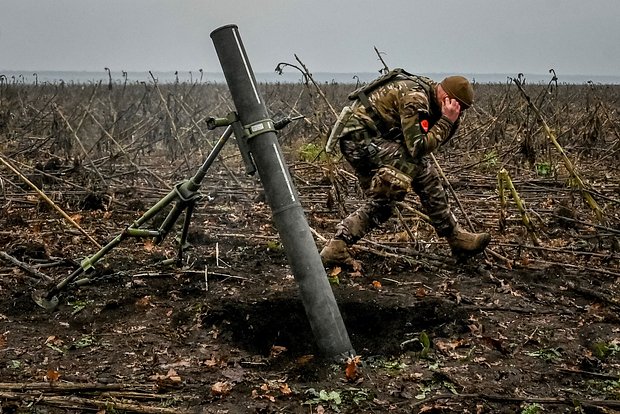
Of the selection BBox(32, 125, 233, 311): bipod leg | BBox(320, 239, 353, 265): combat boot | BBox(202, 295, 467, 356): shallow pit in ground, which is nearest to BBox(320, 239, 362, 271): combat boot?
BBox(320, 239, 353, 265): combat boot

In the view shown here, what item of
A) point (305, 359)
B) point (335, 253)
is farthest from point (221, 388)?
point (335, 253)

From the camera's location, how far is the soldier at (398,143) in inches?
202

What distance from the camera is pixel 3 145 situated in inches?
475

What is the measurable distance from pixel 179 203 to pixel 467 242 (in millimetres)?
2650

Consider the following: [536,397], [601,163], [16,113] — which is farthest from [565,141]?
[16,113]

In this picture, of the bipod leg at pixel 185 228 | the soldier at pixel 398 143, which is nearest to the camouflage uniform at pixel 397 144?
the soldier at pixel 398 143

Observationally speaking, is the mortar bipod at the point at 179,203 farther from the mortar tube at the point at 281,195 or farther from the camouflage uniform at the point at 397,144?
the camouflage uniform at the point at 397,144

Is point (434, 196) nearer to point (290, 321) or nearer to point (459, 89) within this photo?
point (459, 89)

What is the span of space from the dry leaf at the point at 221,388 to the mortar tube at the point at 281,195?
2.01 feet

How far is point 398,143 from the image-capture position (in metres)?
5.38

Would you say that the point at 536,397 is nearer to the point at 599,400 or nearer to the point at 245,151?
the point at 599,400

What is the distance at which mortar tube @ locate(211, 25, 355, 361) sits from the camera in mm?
3613

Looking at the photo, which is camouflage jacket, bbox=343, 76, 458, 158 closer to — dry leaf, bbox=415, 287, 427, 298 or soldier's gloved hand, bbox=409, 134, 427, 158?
soldier's gloved hand, bbox=409, 134, 427, 158

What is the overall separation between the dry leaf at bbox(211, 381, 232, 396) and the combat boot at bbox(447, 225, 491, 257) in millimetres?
2822
